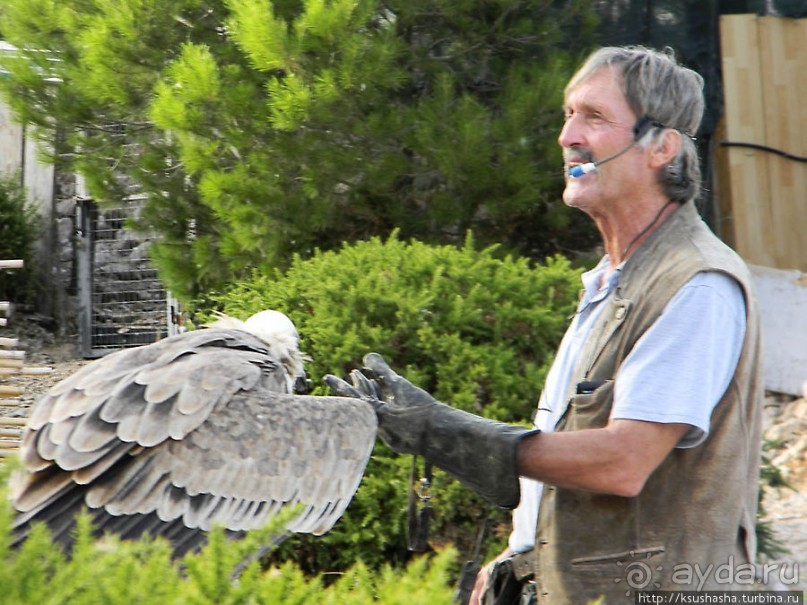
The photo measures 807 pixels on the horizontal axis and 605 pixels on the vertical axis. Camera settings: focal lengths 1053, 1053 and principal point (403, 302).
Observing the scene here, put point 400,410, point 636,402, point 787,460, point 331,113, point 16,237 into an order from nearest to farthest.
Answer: point 636,402 < point 400,410 < point 787,460 < point 331,113 < point 16,237

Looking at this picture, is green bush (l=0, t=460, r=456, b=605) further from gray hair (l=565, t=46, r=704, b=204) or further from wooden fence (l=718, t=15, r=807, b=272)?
wooden fence (l=718, t=15, r=807, b=272)

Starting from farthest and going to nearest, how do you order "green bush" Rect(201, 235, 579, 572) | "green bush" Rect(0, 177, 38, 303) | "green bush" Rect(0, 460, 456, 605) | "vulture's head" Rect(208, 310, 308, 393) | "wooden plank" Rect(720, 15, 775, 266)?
"green bush" Rect(0, 177, 38, 303)
"wooden plank" Rect(720, 15, 775, 266)
"green bush" Rect(201, 235, 579, 572)
"vulture's head" Rect(208, 310, 308, 393)
"green bush" Rect(0, 460, 456, 605)

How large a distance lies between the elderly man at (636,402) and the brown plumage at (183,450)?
855 millimetres

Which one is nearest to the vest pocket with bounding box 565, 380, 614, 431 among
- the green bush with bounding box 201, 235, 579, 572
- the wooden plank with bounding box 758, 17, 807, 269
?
the green bush with bounding box 201, 235, 579, 572

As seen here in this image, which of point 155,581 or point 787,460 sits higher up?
point 155,581

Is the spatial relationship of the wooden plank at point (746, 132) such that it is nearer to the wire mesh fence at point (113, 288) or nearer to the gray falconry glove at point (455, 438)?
the gray falconry glove at point (455, 438)

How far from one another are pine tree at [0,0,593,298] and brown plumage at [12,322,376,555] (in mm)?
3306

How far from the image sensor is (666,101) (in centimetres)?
274

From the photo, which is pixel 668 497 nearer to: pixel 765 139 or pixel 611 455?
pixel 611 455

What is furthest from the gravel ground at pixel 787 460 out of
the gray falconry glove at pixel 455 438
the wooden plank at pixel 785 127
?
the wooden plank at pixel 785 127

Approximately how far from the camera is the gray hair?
8.98 feet

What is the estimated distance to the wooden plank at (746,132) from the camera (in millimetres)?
7812

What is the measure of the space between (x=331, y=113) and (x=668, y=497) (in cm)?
494

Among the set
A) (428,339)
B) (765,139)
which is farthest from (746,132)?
(428,339)
